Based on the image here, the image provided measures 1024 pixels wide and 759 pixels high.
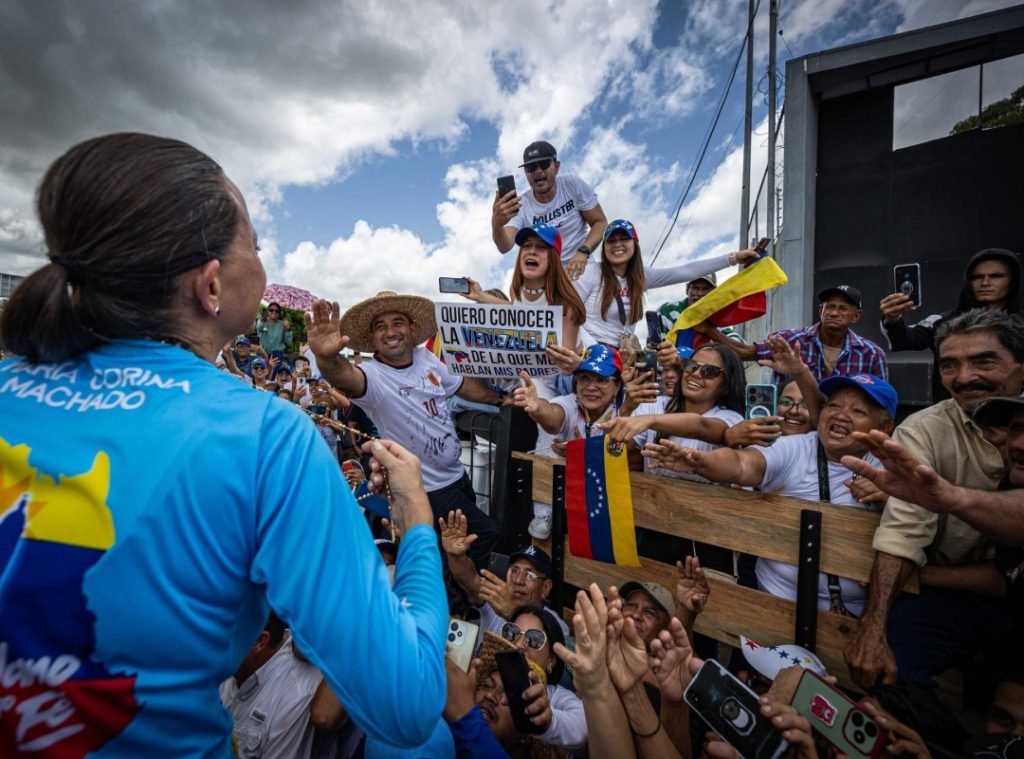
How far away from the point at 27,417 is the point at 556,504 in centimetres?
284

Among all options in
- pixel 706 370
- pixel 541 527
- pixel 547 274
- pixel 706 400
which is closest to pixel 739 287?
pixel 706 370

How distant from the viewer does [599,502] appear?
302 cm

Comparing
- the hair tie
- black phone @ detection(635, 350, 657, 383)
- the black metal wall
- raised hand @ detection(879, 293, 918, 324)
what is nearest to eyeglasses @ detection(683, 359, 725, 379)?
black phone @ detection(635, 350, 657, 383)

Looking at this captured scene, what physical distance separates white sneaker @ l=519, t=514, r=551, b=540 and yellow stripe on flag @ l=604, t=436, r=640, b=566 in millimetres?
573

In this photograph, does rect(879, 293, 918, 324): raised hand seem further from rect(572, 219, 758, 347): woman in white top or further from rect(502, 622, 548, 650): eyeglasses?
rect(502, 622, 548, 650): eyeglasses

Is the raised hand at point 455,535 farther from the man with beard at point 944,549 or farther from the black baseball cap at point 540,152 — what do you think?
the black baseball cap at point 540,152

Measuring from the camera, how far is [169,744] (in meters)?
0.85

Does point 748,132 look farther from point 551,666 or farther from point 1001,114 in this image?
point 551,666

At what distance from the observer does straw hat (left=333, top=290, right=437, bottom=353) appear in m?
3.94

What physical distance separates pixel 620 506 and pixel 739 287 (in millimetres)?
1783

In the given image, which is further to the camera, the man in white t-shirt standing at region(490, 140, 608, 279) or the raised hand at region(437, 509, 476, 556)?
the man in white t-shirt standing at region(490, 140, 608, 279)

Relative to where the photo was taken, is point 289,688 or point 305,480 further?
point 289,688

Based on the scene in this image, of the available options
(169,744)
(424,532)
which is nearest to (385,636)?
(424,532)

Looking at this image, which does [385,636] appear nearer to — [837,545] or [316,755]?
[316,755]
